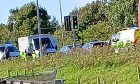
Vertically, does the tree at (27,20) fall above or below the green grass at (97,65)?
below

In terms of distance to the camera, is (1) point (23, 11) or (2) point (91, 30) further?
(1) point (23, 11)

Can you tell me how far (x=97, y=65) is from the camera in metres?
20.4

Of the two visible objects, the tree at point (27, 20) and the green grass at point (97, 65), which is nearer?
the green grass at point (97, 65)

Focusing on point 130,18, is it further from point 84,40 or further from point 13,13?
point 13,13

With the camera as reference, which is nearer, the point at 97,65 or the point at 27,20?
the point at 97,65

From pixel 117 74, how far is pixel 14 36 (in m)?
62.5

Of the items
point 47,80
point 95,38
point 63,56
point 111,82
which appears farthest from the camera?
point 95,38

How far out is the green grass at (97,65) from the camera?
17.4 metres

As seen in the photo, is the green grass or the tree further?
the tree

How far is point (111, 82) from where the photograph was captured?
17016mm

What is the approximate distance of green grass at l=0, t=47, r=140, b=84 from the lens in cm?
1738

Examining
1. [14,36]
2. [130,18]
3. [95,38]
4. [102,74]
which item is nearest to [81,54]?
[102,74]

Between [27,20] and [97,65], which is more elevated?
[97,65]

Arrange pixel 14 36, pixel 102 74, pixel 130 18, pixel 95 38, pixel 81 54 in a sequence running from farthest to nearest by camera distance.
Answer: pixel 14 36 → pixel 95 38 → pixel 130 18 → pixel 81 54 → pixel 102 74
